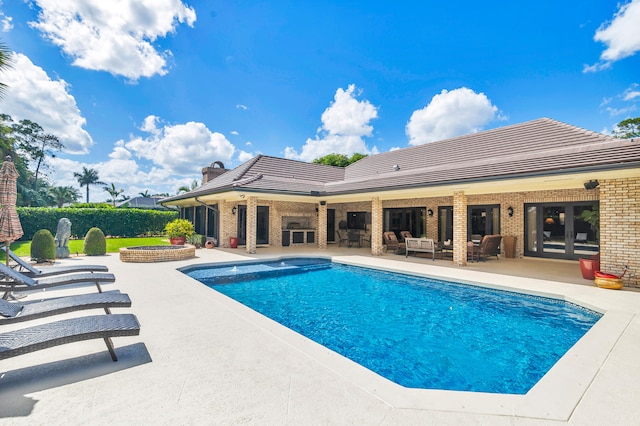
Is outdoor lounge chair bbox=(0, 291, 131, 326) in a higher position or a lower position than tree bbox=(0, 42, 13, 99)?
lower

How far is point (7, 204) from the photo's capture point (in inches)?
252

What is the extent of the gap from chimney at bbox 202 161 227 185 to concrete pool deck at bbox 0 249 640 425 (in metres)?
20.6

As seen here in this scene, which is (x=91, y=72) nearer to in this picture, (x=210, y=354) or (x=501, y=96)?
(x=210, y=354)

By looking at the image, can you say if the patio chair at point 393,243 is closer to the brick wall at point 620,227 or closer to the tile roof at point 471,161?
the tile roof at point 471,161

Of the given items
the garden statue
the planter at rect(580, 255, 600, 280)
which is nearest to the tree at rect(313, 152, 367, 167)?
the garden statue

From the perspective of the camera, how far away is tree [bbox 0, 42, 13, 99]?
5.67 m

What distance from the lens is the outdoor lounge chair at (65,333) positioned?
260 cm

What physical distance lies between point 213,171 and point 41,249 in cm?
1433

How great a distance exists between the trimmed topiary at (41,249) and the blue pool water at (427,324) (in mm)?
5955

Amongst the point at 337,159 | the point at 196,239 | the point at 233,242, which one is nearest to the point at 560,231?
the point at 233,242

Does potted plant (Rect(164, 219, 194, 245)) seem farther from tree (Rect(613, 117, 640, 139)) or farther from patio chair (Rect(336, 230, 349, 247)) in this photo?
tree (Rect(613, 117, 640, 139))

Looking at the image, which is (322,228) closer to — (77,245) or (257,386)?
(257,386)

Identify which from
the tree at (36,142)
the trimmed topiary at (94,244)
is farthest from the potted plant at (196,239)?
the tree at (36,142)

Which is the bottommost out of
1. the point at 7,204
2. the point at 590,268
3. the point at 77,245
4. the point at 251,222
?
the point at 77,245
